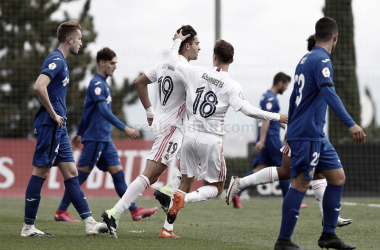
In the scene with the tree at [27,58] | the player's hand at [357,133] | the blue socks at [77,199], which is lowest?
the blue socks at [77,199]

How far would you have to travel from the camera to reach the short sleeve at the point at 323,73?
15.8 feet

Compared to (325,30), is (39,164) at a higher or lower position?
lower

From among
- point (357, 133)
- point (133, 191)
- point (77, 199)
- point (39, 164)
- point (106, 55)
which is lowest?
point (77, 199)

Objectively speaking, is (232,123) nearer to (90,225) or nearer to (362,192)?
(362,192)

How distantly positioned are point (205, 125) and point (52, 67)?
1.65 meters

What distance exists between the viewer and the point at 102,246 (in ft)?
17.5

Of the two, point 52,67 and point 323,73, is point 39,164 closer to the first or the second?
point 52,67

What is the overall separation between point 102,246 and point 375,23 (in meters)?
12.3

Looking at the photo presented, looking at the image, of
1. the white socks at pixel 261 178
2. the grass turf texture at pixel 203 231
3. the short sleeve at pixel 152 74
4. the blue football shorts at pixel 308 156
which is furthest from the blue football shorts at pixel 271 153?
the blue football shorts at pixel 308 156

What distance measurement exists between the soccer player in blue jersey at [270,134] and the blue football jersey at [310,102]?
15.8 ft

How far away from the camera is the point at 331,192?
527 centimetres

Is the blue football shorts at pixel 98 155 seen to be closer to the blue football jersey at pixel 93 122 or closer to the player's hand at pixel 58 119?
the blue football jersey at pixel 93 122

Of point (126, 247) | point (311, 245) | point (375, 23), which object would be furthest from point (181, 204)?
point (375, 23)

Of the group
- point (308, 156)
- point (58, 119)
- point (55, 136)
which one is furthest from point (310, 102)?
point (55, 136)
